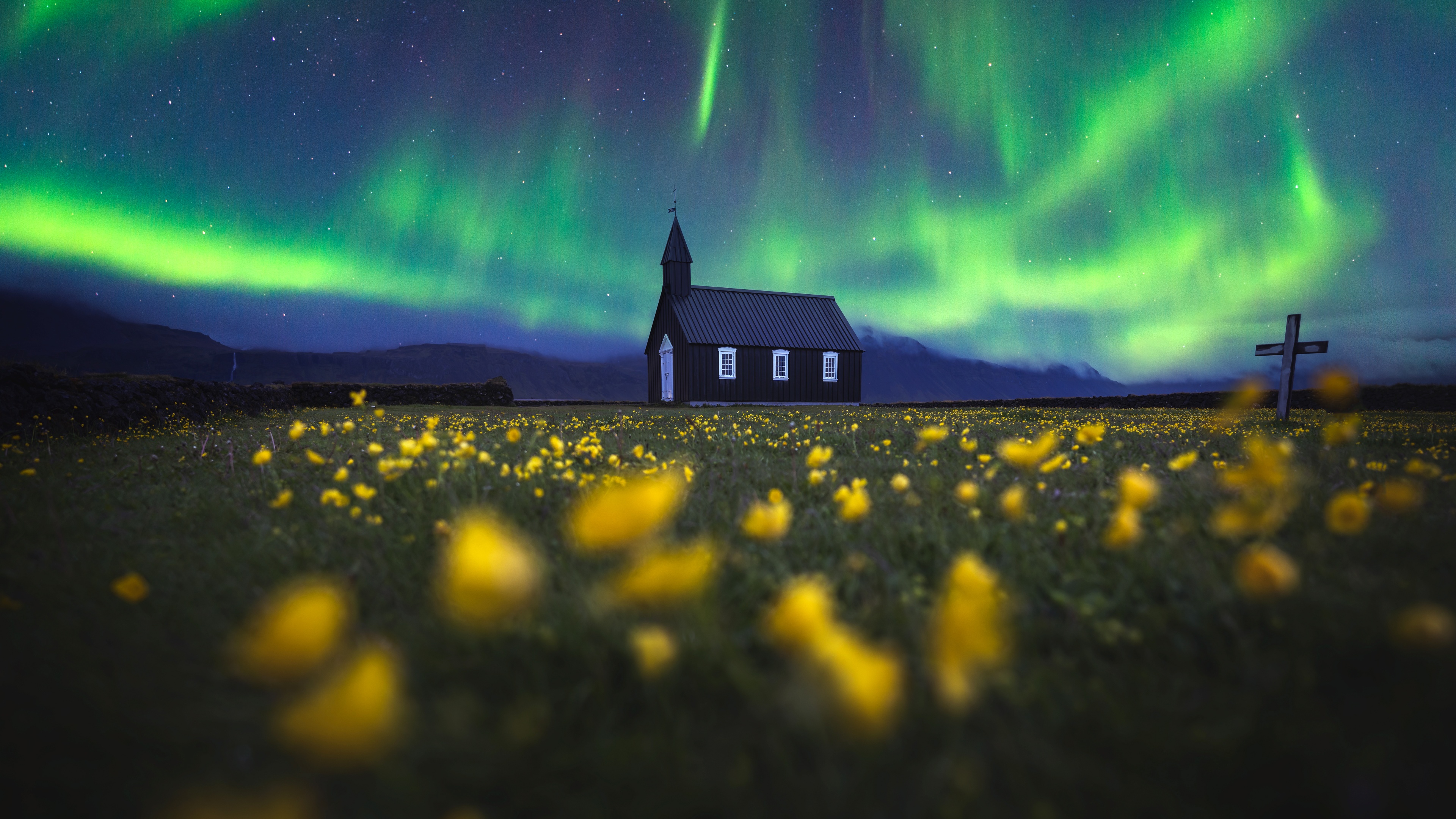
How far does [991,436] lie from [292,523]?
6342mm

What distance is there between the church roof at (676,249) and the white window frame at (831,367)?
8527 mm

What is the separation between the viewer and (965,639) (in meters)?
0.85

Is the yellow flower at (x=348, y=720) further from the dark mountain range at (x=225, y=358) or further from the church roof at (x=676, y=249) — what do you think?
the dark mountain range at (x=225, y=358)

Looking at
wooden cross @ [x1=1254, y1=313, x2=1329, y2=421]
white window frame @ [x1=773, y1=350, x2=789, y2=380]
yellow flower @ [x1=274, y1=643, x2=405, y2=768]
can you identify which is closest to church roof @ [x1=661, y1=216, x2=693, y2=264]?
white window frame @ [x1=773, y1=350, x2=789, y2=380]

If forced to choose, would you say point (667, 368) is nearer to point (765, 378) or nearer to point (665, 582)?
point (765, 378)

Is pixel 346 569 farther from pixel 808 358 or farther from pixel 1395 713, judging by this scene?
pixel 808 358

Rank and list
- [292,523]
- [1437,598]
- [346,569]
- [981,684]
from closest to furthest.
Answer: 1. [981,684]
2. [1437,598]
3. [346,569]
4. [292,523]

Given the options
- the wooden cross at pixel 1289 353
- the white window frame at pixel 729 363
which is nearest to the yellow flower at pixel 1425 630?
the wooden cross at pixel 1289 353

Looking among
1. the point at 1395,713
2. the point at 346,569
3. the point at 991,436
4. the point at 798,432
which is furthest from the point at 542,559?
the point at 991,436

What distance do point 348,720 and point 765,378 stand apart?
86.9 ft

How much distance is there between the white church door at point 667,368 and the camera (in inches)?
1097

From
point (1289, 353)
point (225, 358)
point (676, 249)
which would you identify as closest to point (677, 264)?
point (676, 249)

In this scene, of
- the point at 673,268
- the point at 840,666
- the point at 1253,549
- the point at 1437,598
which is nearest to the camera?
the point at 840,666

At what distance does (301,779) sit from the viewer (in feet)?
3.12
